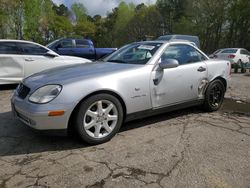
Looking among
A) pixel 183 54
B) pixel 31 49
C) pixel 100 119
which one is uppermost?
pixel 31 49

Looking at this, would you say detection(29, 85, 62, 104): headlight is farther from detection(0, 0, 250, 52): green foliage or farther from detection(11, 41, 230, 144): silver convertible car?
detection(0, 0, 250, 52): green foliage

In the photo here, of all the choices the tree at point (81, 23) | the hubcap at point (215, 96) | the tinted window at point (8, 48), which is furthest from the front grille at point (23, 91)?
the tree at point (81, 23)

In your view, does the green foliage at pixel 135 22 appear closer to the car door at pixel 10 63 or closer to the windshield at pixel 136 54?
the car door at pixel 10 63

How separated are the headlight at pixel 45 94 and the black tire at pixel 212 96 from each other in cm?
289

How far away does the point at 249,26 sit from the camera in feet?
116

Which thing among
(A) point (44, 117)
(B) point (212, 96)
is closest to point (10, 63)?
(A) point (44, 117)

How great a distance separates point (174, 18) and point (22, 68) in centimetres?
4368

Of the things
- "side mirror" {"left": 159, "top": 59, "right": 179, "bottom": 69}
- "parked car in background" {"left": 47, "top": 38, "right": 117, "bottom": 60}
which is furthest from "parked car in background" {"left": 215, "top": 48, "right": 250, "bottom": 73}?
"side mirror" {"left": 159, "top": 59, "right": 179, "bottom": 69}

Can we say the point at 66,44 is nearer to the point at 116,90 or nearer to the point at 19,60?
the point at 19,60

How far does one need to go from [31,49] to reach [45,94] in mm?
4793

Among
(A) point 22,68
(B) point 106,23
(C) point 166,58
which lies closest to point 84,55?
(A) point 22,68

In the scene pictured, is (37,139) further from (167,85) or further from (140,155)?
(167,85)

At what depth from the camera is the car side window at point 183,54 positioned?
455 cm

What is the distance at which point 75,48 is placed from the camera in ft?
42.3
